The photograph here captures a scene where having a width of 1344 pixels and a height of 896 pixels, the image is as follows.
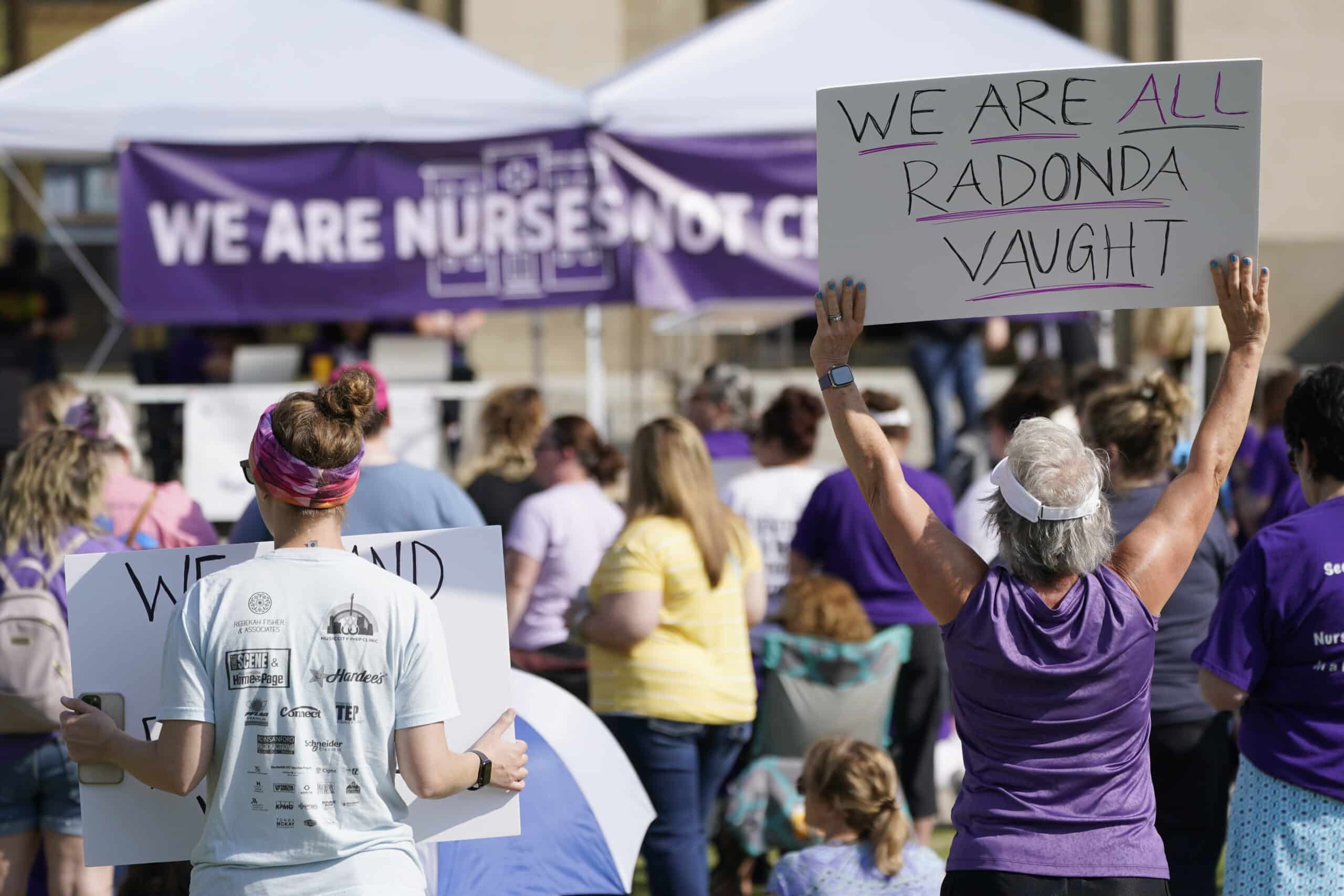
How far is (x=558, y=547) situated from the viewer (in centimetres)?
539

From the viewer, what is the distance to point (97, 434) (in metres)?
4.88

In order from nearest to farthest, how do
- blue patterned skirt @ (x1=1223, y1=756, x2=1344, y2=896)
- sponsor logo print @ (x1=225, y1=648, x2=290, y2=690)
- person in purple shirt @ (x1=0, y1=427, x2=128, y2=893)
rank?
sponsor logo print @ (x1=225, y1=648, x2=290, y2=690), blue patterned skirt @ (x1=1223, y1=756, x2=1344, y2=896), person in purple shirt @ (x1=0, y1=427, x2=128, y2=893)

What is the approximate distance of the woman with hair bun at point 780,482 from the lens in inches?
234

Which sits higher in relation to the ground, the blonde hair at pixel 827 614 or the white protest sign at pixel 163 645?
the white protest sign at pixel 163 645

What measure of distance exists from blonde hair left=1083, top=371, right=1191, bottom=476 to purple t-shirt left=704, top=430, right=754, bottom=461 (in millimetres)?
2607

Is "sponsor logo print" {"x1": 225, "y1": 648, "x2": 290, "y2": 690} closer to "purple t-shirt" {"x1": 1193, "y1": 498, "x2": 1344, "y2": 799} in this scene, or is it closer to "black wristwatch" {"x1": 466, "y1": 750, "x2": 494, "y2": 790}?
"black wristwatch" {"x1": 466, "y1": 750, "x2": 494, "y2": 790}

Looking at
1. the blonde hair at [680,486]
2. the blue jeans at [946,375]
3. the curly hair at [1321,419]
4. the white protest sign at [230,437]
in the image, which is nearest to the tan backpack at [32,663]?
the blonde hair at [680,486]

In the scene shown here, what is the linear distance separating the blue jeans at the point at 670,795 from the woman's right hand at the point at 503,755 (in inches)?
61.4

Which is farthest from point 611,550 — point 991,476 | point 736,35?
point 736,35

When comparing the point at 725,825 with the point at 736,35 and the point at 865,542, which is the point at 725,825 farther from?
the point at 736,35

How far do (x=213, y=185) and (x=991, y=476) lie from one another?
196 inches

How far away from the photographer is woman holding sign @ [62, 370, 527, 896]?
2.55 metres

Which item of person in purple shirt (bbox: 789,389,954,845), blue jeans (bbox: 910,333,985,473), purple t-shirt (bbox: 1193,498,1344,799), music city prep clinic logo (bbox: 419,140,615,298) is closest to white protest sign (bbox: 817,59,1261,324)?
purple t-shirt (bbox: 1193,498,1344,799)

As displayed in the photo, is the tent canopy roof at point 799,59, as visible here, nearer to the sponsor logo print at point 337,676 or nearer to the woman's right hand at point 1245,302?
the woman's right hand at point 1245,302
